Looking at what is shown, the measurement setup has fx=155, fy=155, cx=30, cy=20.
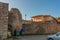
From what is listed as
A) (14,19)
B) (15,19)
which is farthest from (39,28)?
(14,19)

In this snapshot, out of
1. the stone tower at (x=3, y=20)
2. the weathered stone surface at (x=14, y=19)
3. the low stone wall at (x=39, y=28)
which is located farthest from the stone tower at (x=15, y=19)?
the low stone wall at (x=39, y=28)

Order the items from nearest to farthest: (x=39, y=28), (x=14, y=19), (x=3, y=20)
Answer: (x=3, y=20) < (x=14, y=19) < (x=39, y=28)

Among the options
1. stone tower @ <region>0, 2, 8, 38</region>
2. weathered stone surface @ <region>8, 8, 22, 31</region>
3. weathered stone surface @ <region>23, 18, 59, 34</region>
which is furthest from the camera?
weathered stone surface @ <region>23, 18, 59, 34</region>

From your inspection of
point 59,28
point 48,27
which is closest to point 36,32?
point 48,27

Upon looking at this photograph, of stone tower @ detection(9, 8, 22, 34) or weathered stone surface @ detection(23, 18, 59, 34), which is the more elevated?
stone tower @ detection(9, 8, 22, 34)

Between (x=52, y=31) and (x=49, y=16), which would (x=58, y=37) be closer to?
(x=52, y=31)

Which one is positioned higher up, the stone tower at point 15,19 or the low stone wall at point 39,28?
the stone tower at point 15,19

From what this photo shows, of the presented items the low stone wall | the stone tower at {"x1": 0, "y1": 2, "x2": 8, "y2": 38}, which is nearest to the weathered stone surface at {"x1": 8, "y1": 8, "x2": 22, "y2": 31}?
the stone tower at {"x1": 0, "y1": 2, "x2": 8, "y2": 38}

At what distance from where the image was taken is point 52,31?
Answer: 104 feet

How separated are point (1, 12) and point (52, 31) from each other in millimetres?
16279

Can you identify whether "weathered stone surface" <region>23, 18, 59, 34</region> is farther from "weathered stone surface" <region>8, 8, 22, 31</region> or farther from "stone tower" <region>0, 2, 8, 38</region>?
"stone tower" <region>0, 2, 8, 38</region>

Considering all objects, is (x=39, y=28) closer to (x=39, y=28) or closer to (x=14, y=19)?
(x=39, y=28)

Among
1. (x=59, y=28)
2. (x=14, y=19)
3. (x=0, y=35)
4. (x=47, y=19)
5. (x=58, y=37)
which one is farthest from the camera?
(x=47, y=19)

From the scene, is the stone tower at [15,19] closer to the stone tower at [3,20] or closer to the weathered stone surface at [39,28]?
the stone tower at [3,20]
